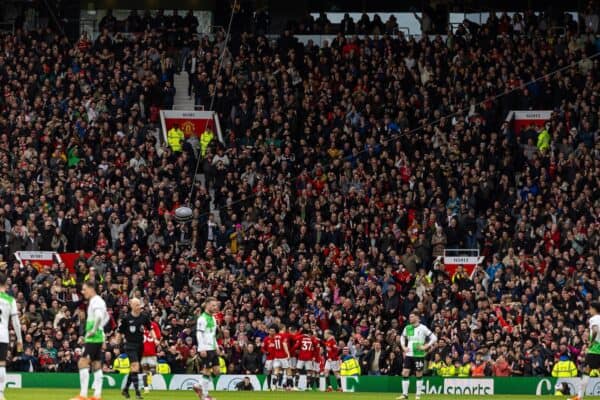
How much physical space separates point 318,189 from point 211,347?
1732cm

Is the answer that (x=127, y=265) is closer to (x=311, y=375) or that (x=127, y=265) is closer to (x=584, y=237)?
(x=311, y=375)

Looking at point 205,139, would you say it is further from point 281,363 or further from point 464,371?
point 464,371

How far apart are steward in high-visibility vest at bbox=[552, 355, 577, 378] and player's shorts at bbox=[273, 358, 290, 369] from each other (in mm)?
7481

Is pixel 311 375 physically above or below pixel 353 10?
below

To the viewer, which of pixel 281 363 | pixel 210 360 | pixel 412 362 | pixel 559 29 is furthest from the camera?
pixel 559 29

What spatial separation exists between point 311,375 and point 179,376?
3856 millimetres

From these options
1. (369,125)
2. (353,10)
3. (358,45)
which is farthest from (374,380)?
(353,10)

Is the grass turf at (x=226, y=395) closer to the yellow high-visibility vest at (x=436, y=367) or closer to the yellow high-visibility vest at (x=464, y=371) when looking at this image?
the yellow high-visibility vest at (x=464, y=371)

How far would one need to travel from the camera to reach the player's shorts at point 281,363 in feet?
124

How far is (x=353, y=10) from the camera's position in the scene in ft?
178

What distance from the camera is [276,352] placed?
38031mm

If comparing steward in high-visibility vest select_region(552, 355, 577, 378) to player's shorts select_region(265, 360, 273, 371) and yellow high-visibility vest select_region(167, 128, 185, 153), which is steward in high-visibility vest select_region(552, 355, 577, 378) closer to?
player's shorts select_region(265, 360, 273, 371)

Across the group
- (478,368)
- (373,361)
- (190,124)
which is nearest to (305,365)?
(373,361)

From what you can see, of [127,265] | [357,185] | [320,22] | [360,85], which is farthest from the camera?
[320,22]
